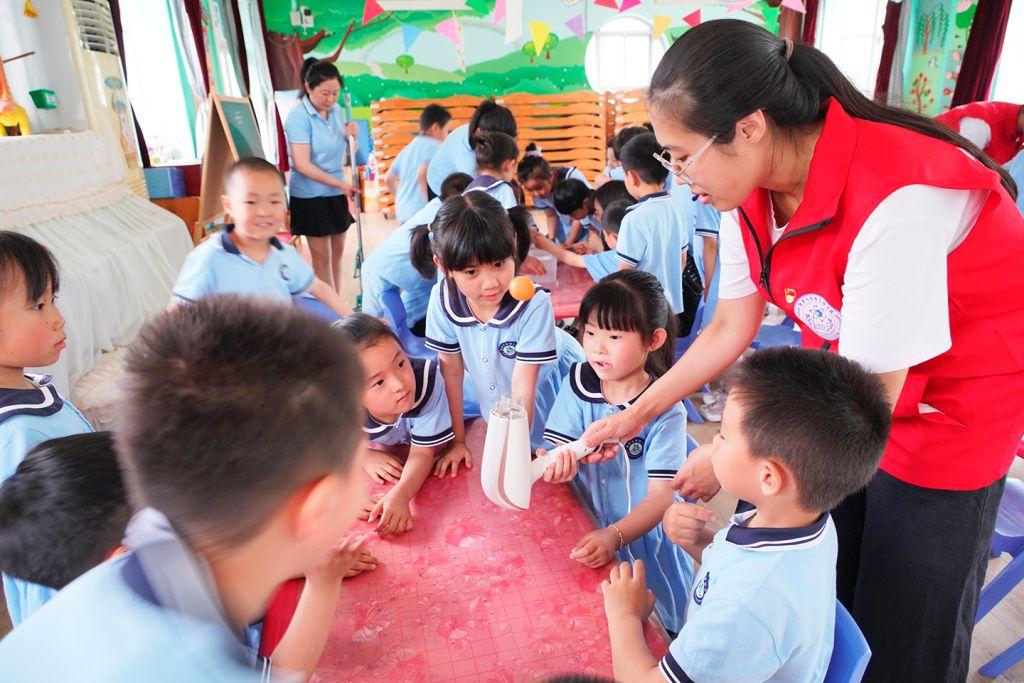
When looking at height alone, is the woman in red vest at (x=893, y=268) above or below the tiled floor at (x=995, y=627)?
above

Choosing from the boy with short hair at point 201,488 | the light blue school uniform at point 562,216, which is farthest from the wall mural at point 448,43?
the boy with short hair at point 201,488

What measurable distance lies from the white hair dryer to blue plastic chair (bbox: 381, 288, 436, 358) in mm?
1355

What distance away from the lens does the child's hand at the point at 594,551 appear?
995 mm

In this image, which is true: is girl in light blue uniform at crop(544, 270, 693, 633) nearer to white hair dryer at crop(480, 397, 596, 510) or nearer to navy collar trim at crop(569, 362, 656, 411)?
navy collar trim at crop(569, 362, 656, 411)

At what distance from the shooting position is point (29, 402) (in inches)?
44.2

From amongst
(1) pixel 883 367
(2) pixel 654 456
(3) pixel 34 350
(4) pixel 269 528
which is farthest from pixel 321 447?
(3) pixel 34 350

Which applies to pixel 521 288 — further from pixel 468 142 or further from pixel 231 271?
pixel 468 142

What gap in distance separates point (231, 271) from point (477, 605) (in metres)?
1.55

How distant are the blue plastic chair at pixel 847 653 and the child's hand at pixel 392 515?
0.69 m

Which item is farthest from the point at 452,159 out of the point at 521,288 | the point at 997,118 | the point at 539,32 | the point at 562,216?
the point at 539,32

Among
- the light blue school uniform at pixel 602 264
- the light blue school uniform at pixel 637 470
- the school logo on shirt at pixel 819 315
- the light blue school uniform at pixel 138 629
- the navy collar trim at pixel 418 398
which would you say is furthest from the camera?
the light blue school uniform at pixel 602 264

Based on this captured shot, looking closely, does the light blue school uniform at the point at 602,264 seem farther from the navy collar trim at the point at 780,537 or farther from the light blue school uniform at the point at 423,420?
the navy collar trim at the point at 780,537

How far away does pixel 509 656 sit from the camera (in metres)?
0.82

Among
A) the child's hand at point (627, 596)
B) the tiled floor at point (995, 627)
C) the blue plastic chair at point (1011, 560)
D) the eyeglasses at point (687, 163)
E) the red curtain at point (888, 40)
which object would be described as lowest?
the tiled floor at point (995, 627)
